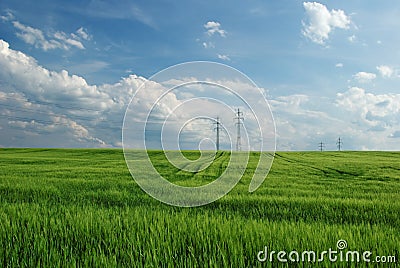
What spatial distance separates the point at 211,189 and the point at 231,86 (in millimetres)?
5088

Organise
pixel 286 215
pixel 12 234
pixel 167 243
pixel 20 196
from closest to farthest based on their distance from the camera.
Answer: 1. pixel 167 243
2. pixel 12 234
3. pixel 286 215
4. pixel 20 196

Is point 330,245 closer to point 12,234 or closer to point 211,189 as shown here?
point 12,234

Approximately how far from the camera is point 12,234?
5.35 meters

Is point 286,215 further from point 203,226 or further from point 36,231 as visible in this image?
point 36,231

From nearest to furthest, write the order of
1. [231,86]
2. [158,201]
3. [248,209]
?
[231,86] → [248,209] → [158,201]

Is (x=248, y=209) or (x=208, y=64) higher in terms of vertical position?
(x=208, y=64)

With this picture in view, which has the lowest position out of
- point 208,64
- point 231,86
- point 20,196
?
point 20,196

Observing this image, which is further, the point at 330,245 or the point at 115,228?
the point at 115,228

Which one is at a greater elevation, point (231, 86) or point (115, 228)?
point (231, 86)

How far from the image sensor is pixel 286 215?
763 cm

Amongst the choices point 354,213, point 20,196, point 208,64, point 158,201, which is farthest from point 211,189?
point 20,196

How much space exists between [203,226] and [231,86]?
2.85 meters

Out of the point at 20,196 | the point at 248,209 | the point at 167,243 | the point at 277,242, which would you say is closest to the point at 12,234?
the point at 167,243

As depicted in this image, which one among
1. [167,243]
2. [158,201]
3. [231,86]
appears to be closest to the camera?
[167,243]
